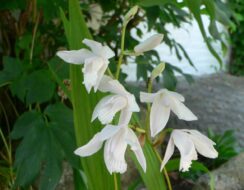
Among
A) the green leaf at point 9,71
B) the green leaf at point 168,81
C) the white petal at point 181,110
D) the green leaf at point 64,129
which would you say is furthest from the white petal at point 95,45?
the green leaf at point 168,81

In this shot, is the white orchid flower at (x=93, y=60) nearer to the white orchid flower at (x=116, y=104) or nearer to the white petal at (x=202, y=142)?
the white orchid flower at (x=116, y=104)

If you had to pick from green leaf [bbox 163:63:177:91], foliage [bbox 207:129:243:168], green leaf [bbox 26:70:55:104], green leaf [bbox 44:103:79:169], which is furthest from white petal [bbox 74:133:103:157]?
foliage [bbox 207:129:243:168]

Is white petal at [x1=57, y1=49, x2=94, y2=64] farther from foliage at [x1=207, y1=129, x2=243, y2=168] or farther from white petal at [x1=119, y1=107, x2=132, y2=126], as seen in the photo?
foliage at [x1=207, y1=129, x2=243, y2=168]

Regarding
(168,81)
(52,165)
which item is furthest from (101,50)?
(168,81)

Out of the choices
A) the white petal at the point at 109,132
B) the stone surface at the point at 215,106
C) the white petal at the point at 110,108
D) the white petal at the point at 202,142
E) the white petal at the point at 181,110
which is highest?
the white petal at the point at 110,108

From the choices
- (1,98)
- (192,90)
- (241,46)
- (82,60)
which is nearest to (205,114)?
(192,90)

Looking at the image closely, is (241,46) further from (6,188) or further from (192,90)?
(6,188)
